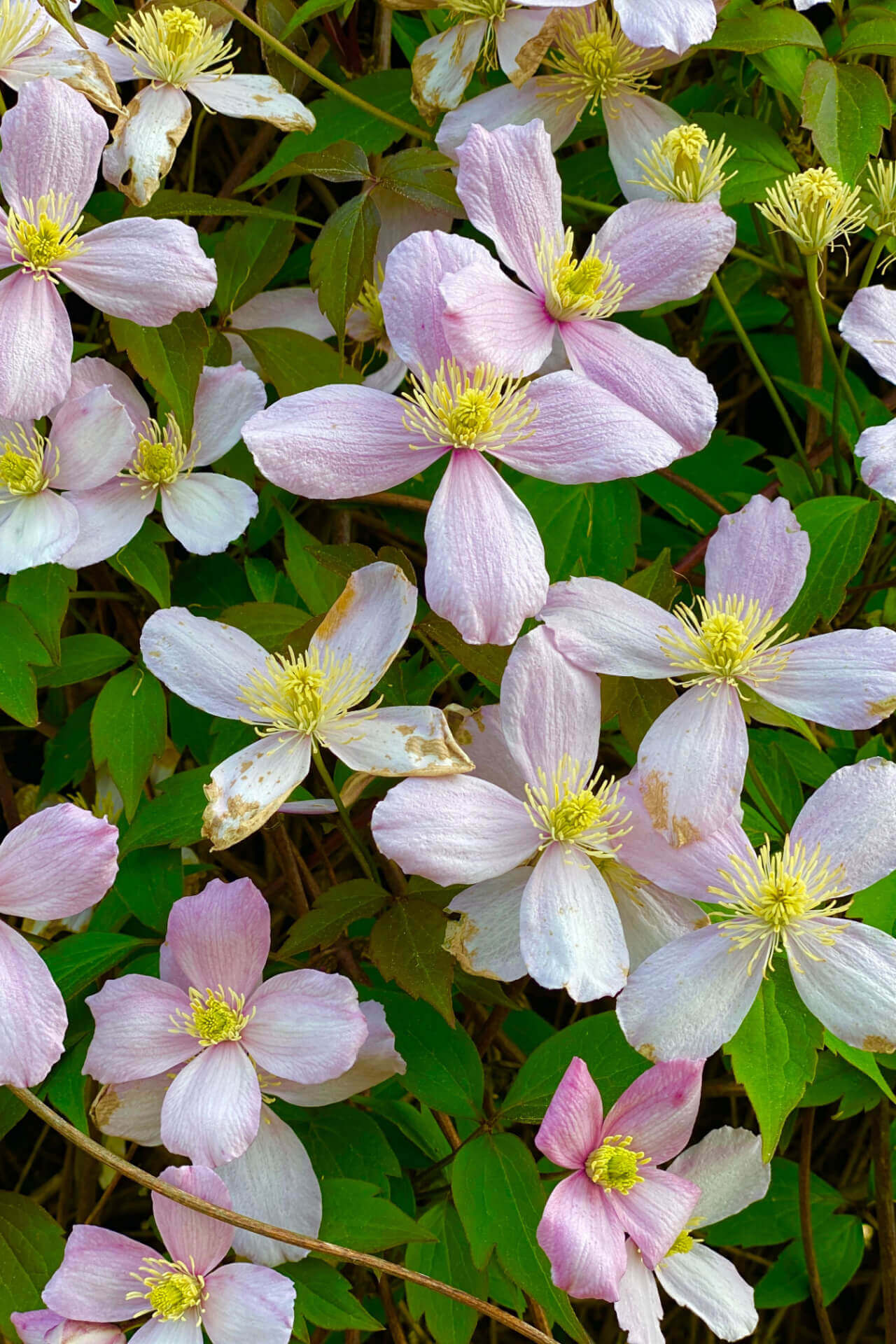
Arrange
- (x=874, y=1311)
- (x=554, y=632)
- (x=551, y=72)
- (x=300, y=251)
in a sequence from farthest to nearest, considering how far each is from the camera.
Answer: (x=874, y=1311), (x=300, y=251), (x=551, y=72), (x=554, y=632)

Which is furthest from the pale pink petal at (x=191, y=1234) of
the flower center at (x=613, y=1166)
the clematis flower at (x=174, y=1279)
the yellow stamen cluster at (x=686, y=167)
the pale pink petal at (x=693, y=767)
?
the yellow stamen cluster at (x=686, y=167)

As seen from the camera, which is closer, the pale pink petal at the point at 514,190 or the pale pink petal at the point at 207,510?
the pale pink petal at the point at 514,190

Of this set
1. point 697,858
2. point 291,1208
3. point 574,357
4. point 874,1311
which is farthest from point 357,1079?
point 874,1311

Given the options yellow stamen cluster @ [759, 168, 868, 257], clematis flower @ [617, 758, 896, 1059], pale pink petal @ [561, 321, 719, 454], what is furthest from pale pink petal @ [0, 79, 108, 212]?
clematis flower @ [617, 758, 896, 1059]

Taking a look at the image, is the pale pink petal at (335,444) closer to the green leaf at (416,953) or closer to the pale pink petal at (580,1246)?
the green leaf at (416,953)

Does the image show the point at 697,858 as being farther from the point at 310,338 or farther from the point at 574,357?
the point at 310,338

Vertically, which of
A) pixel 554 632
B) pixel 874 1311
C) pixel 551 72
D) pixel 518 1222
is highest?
pixel 551 72
